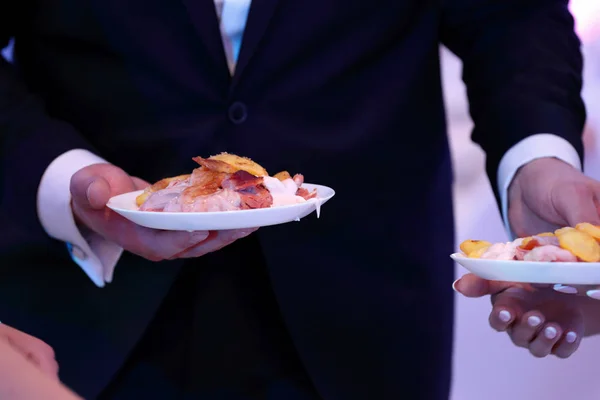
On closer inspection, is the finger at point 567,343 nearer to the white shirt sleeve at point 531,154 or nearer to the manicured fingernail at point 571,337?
the manicured fingernail at point 571,337

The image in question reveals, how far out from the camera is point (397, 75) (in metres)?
1.40

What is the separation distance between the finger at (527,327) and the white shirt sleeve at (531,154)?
0.98 ft

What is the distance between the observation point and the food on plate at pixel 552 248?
88 centimetres

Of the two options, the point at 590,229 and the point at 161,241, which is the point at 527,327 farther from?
the point at 161,241

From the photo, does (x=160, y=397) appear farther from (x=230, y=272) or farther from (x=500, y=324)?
(x=500, y=324)

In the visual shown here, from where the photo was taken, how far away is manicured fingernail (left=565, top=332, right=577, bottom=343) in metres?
1.00

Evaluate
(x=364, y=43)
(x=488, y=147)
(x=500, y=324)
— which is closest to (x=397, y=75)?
(x=364, y=43)

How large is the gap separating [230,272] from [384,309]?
1.11 feet

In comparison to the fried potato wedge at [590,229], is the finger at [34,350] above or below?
below

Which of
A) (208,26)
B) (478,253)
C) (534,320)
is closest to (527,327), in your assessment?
(534,320)

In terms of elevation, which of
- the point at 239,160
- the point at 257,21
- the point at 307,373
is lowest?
the point at 307,373

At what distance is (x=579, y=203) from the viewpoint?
1.06 meters

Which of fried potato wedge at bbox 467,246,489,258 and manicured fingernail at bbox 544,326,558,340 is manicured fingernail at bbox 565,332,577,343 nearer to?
manicured fingernail at bbox 544,326,558,340

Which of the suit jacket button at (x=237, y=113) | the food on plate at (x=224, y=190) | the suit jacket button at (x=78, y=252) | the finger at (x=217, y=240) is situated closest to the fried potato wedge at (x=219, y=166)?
the food on plate at (x=224, y=190)
